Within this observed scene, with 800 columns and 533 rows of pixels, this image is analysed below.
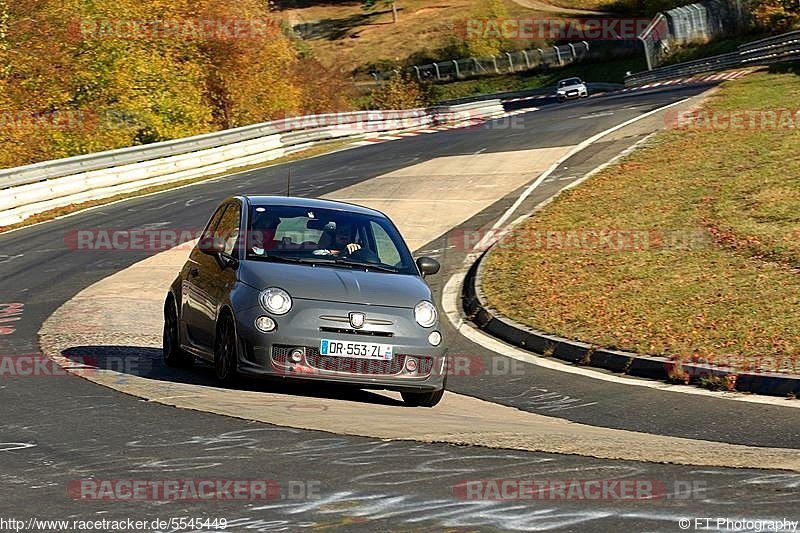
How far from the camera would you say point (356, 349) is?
1057cm

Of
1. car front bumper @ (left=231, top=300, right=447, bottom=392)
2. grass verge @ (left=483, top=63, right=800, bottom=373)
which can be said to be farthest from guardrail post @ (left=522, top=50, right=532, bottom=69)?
car front bumper @ (left=231, top=300, right=447, bottom=392)

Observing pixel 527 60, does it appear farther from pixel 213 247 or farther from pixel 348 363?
pixel 348 363

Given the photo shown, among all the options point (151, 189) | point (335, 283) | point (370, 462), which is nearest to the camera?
point (370, 462)

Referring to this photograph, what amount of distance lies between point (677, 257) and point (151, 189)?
18.5 m

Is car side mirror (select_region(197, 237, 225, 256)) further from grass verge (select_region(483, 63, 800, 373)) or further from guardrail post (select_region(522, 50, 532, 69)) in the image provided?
guardrail post (select_region(522, 50, 532, 69))

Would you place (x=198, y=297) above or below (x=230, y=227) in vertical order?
below

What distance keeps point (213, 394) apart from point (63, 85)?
3593 centimetres

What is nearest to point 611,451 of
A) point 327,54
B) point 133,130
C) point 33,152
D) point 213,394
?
point 213,394

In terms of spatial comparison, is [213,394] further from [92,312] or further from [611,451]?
[92,312]

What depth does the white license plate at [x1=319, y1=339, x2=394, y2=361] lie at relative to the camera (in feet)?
34.4

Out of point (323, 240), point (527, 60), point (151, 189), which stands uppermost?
point (527, 60)

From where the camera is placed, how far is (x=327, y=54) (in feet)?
348

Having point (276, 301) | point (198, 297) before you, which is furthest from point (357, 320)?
point (198, 297)

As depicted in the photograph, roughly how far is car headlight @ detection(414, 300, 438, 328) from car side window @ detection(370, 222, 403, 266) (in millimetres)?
846
